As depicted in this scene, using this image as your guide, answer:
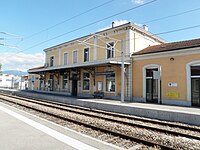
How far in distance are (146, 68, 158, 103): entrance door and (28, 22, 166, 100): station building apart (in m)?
1.84

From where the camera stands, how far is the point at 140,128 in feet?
25.8

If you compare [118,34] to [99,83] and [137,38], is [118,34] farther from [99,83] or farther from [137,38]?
[99,83]

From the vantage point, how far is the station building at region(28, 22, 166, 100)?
19.7 meters

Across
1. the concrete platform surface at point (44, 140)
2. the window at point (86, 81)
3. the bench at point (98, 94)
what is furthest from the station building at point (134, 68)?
the concrete platform surface at point (44, 140)

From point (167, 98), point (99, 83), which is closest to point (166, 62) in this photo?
point (167, 98)

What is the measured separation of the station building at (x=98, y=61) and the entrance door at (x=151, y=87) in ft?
6.03

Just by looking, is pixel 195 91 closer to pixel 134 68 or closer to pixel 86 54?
pixel 134 68

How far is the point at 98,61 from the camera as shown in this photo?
2286cm

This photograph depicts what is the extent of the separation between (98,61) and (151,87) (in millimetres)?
7914

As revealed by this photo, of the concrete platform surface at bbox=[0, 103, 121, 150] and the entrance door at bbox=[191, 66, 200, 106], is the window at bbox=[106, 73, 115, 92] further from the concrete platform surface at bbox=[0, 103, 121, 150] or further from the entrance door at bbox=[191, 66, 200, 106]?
the concrete platform surface at bbox=[0, 103, 121, 150]

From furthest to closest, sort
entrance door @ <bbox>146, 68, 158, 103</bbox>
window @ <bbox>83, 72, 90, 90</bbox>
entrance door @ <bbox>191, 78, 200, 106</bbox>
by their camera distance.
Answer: window @ <bbox>83, 72, 90, 90</bbox> → entrance door @ <bbox>146, 68, 158, 103</bbox> → entrance door @ <bbox>191, 78, 200, 106</bbox>

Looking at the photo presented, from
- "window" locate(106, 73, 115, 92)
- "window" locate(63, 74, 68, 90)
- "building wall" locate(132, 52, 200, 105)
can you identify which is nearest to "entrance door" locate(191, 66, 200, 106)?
"building wall" locate(132, 52, 200, 105)

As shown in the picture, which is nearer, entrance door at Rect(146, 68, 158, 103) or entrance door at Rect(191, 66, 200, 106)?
entrance door at Rect(191, 66, 200, 106)

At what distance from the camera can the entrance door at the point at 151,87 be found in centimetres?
1705
